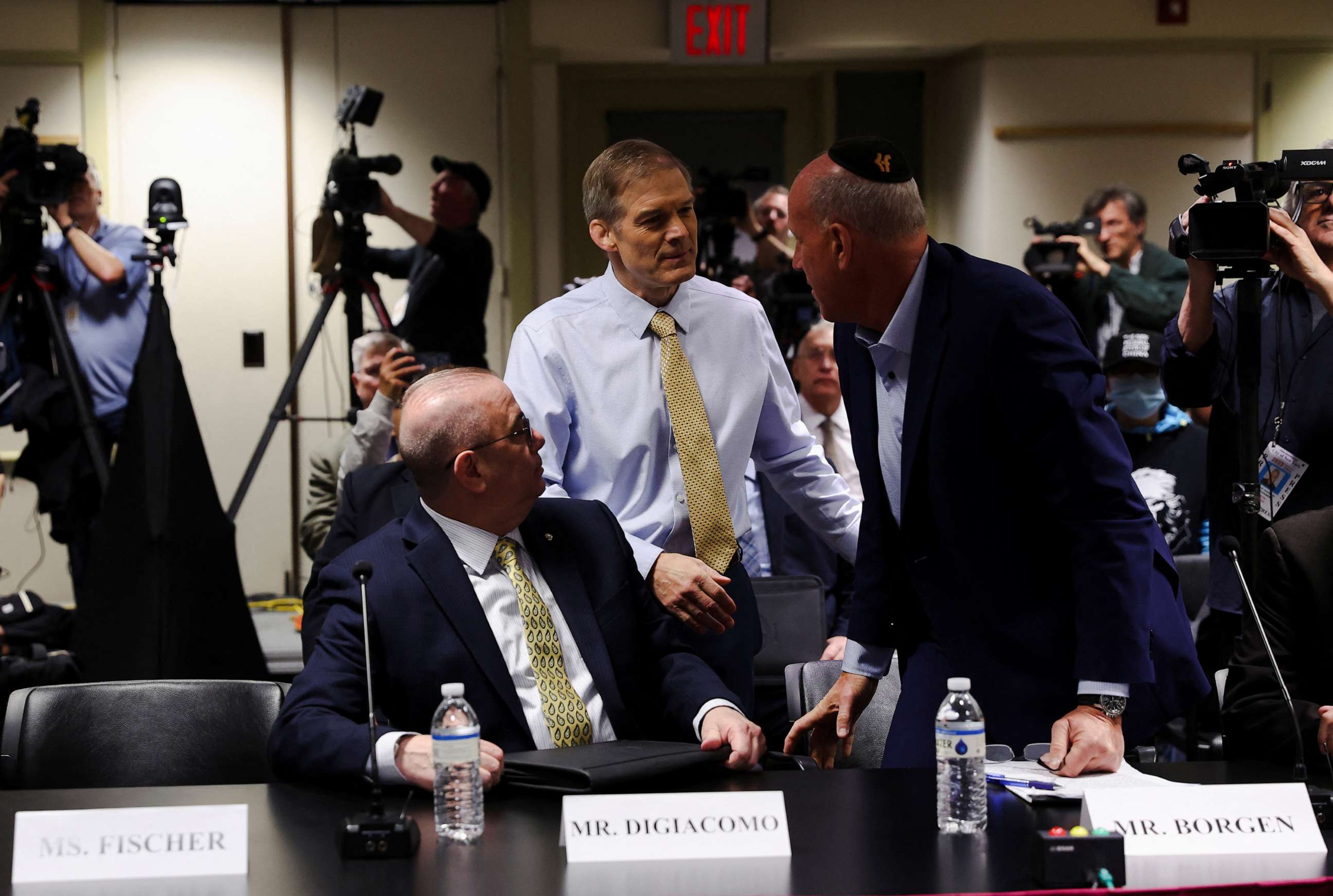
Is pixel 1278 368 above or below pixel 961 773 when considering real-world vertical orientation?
above

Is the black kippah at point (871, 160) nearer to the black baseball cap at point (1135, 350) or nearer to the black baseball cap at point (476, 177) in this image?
the black baseball cap at point (1135, 350)

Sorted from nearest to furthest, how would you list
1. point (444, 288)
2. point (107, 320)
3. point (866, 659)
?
point (866, 659)
point (107, 320)
point (444, 288)

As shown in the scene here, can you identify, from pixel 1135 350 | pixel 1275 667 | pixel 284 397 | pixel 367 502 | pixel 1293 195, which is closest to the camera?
pixel 1275 667

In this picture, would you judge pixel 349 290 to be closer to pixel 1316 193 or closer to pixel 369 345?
pixel 369 345

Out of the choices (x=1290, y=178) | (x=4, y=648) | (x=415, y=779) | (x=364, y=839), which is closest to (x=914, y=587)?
(x=415, y=779)

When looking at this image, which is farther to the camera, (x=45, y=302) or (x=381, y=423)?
(x=45, y=302)

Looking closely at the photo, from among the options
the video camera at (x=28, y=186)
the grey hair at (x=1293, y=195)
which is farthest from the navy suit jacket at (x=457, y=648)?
the video camera at (x=28, y=186)

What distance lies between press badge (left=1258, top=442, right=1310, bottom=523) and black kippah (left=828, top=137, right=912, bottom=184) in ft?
4.00

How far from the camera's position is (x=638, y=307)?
8.25 feet

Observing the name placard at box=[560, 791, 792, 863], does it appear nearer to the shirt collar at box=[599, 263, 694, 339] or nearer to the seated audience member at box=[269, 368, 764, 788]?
the seated audience member at box=[269, 368, 764, 788]

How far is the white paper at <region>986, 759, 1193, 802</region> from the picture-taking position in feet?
5.14

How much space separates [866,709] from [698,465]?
0.51 meters

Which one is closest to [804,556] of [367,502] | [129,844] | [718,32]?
[367,502]

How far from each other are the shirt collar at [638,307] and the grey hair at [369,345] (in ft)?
6.99
